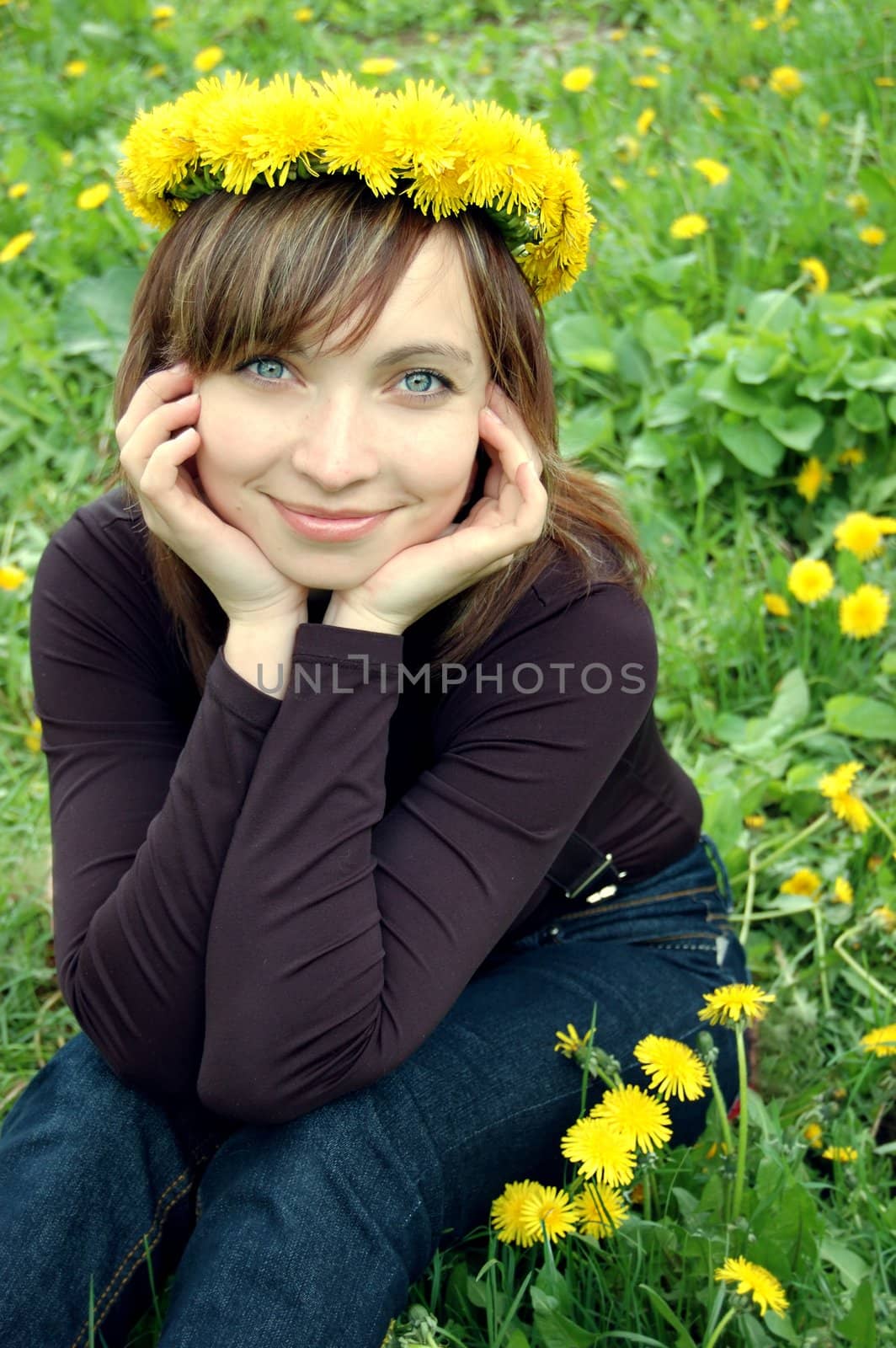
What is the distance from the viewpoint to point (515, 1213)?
1.48 metres

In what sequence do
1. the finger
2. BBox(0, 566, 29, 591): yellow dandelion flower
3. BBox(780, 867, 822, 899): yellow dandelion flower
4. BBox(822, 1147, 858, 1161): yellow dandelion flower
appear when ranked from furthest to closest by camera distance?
BBox(0, 566, 29, 591): yellow dandelion flower < BBox(780, 867, 822, 899): yellow dandelion flower < BBox(822, 1147, 858, 1161): yellow dandelion flower < the finger

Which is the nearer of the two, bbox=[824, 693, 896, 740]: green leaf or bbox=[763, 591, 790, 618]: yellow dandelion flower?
bbox=[824, 693, 896, 740]: green leaf

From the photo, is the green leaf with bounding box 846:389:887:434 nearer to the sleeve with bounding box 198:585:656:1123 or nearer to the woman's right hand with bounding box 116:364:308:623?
the sleeve with bounding box 198:585:656:1123

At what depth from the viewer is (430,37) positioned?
388 cm

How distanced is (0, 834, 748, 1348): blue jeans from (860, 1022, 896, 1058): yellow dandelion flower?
20cm

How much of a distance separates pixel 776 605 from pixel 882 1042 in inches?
36.8

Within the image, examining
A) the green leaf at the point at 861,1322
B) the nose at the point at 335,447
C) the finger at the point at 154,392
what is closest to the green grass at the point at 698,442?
the green leaf at the point at 861,1322

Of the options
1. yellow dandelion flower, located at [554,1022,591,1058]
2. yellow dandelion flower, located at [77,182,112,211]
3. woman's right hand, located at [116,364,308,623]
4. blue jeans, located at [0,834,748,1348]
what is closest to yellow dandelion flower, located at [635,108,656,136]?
yellow dandelion flower, located at [77,182,112,211]

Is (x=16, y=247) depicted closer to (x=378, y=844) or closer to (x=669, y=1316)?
(x=378, y=844)

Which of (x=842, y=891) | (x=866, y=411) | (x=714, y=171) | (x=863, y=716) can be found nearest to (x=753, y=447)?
(x=866, y=411)

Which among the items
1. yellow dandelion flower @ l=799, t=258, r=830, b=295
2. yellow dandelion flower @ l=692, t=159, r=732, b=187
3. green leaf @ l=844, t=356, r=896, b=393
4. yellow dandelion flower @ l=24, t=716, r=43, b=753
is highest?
yellow dandelion flower @ l=692, t=159, r=732, b=187

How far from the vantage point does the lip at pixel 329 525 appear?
4.73 ft

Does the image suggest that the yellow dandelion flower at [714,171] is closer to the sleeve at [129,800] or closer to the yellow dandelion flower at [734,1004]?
the sleeve at [129,800]

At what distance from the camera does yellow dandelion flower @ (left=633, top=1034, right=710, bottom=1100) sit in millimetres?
1426
